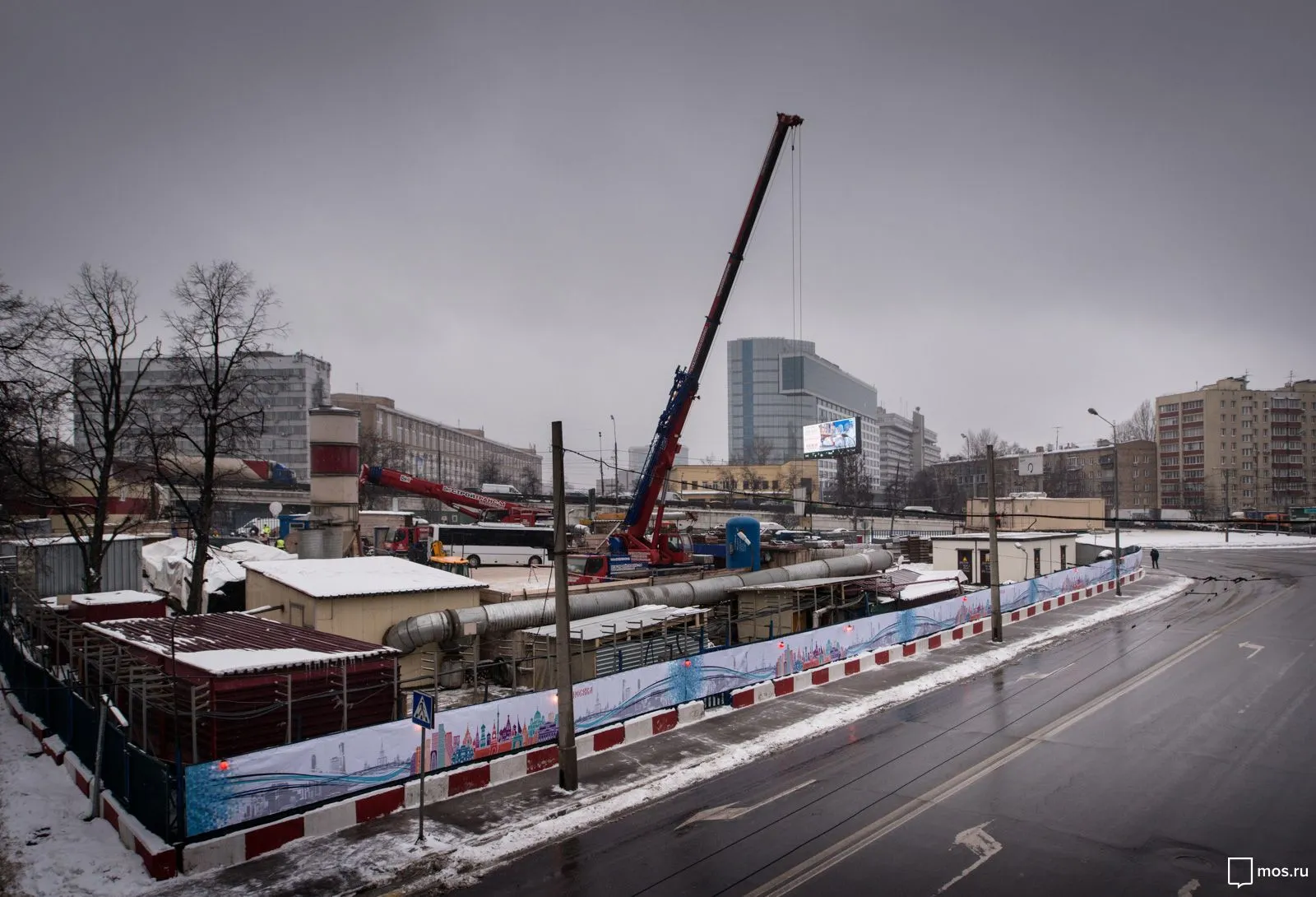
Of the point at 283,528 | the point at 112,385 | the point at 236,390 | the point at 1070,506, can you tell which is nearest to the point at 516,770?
the point at 236,390

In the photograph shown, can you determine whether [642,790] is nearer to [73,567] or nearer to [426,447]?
[73,567]

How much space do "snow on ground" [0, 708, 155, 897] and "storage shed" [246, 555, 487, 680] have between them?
706 cm

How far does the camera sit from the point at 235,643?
15594 mm

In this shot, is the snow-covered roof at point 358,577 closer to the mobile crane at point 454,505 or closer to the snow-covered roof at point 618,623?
the snow-covered roof at point 618,623

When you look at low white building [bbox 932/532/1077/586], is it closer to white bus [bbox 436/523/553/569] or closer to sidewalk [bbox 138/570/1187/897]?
sidewalk [bbox 138/570/1187/897]

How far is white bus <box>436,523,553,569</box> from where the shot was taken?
43.5 meters

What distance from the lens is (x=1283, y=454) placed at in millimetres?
119375

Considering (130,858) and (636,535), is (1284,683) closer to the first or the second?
(636,535)

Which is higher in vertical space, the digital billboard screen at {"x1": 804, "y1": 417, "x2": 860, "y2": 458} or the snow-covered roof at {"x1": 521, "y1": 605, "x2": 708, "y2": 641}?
the digital billboard screen at {"x1": 804, "y1": 417, "x2": 860, "y2": 458}

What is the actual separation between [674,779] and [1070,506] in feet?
186

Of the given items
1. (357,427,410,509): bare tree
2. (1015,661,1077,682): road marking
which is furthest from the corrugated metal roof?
(357,427,410,509): bare tree

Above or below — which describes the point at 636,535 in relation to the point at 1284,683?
above

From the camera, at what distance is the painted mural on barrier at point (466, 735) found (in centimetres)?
1120

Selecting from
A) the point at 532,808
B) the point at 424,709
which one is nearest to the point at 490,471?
the point at 532,808
